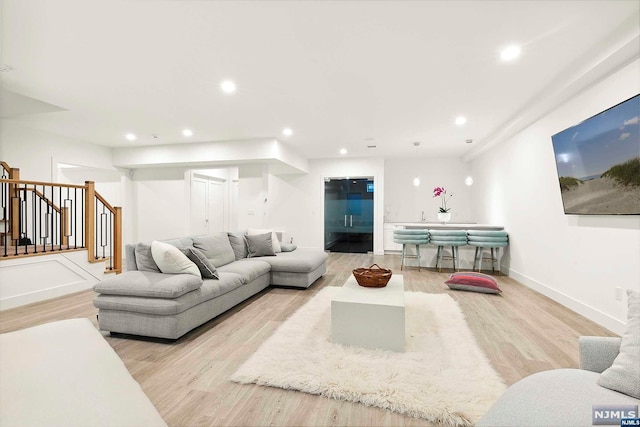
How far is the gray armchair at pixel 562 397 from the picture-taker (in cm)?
100

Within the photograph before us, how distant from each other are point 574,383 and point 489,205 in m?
6.03

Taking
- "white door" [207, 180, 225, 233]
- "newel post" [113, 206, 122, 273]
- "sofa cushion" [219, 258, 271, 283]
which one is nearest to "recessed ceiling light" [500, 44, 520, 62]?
"sofa cushion" [219, 258, 271, 283]

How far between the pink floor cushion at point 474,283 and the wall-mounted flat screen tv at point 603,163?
52.2 inches

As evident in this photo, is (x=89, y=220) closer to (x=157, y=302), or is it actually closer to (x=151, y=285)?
(x=151, y=285)

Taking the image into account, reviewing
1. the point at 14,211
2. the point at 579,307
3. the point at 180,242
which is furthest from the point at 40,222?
the point at 579,307

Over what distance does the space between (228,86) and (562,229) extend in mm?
4486

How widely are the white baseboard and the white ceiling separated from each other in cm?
242

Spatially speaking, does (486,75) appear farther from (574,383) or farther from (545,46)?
(574,383)

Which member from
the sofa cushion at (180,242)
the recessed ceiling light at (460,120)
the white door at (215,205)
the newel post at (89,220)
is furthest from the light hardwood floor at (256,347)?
the white door at (215,205)

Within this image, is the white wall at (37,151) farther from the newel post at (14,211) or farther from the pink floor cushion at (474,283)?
the pink floor cushion at (474,283)

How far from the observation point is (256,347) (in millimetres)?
2531

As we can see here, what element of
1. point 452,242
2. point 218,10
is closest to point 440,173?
point 452,242

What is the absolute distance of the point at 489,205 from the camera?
21.3 feet

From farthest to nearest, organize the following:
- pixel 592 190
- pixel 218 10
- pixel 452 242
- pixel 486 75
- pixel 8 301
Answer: pixel 452 242 < pixel 8 301 < pixel 486 75 < pixel 592 190 < pixel 218 10
